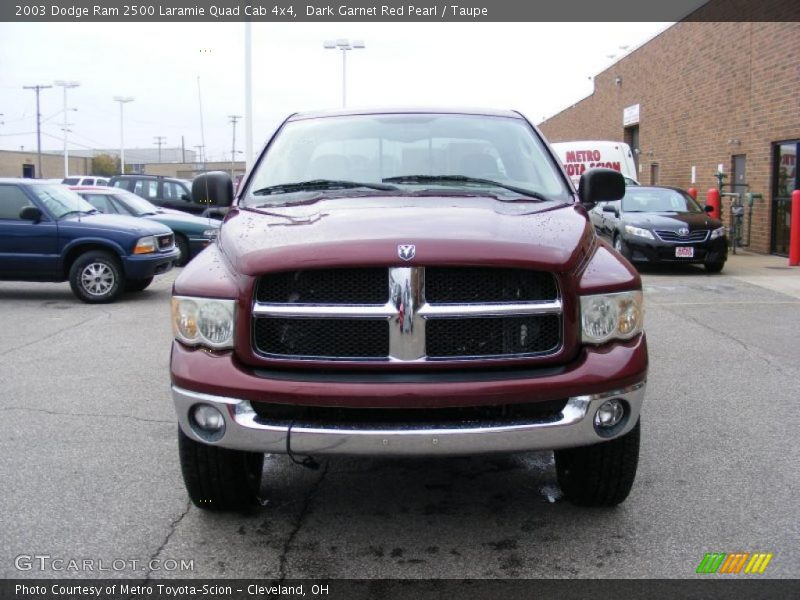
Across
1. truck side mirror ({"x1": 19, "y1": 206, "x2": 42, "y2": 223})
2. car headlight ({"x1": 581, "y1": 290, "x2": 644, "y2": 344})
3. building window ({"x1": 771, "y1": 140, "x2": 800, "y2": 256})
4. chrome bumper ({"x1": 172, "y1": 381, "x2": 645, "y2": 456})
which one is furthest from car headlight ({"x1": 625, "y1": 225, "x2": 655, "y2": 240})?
chrome bumper ({"x1": 172, "y1": 381, "x2": 645, "y2": 456})

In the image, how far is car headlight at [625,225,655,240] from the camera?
14.4 m

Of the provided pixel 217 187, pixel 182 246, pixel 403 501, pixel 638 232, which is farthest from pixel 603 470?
pixel 182 246

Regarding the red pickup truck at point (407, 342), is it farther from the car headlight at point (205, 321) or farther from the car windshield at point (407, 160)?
the car windshield at point (407, 160)

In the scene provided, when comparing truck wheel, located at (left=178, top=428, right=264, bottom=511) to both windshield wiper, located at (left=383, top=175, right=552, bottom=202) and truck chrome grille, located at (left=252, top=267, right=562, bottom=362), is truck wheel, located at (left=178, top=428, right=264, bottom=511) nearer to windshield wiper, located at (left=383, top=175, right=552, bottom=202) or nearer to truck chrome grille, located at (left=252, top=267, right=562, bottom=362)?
truck chrome grille, located at (left=252, top=267, right=562, bottom=362)

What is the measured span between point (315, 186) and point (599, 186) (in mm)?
1611

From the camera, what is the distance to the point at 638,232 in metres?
14.6

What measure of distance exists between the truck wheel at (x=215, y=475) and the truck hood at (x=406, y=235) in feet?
2.78

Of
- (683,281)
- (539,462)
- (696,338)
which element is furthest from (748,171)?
(539,462)

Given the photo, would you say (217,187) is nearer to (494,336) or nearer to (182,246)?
(494,336)

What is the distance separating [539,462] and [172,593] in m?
2.24

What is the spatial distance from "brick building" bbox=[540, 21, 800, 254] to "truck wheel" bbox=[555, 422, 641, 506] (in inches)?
574

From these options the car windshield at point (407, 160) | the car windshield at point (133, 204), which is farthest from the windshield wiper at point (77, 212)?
the car windshield at point (407, 160)

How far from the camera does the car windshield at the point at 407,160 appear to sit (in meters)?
4.40

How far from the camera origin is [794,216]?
49.0 feet
